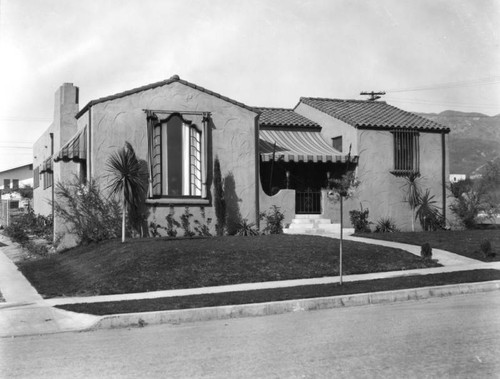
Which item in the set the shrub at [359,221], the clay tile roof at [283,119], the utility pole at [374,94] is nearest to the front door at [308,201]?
the shrub at [359,221]

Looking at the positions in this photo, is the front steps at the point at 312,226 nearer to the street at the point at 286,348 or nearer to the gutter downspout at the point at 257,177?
the gutter downspout at the point at 257,177

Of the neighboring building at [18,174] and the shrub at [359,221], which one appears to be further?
the neighboring building at [18,174]

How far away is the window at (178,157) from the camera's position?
21469mm

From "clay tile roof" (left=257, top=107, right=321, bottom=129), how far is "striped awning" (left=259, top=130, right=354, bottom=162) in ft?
0.96

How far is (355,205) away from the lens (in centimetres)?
2420

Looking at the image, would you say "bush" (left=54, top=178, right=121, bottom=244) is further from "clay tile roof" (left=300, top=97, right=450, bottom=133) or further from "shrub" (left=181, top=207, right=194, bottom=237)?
"clay tile roof" (left=300, top=97, right=450, bottom=133)

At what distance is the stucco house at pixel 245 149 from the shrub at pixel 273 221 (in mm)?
292

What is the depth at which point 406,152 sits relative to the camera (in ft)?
83.6

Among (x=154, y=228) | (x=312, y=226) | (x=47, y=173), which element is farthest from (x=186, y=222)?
(x=47, y=173)

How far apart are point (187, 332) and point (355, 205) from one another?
51.5 ft

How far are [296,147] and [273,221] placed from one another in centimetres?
393

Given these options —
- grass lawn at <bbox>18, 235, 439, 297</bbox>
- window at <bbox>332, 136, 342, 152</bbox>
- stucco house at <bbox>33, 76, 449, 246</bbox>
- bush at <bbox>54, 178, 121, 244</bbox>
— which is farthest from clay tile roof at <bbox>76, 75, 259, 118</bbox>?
grass lawn at <bbox>18, 235, 439, 297</bbox>

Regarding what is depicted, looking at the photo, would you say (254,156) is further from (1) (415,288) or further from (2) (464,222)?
(1) (415,288)

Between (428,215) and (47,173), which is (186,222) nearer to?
(428,215)
